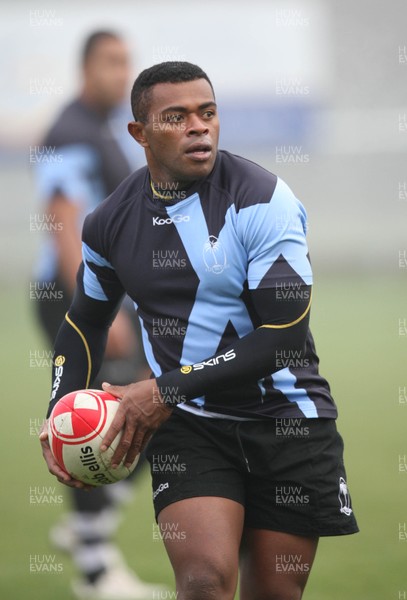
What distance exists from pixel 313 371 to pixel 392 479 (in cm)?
401

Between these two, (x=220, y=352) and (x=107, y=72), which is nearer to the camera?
(x=220, y=352)

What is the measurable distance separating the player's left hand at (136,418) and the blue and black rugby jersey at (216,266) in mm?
→ 302

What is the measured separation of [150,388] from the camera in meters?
3.90

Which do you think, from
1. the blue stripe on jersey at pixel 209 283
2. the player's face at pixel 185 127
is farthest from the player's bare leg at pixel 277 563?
the player's face at pixel 185 127

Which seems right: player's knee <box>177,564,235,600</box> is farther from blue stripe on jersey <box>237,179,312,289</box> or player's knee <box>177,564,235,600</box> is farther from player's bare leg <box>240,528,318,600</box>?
blue stripe on jersey <box>237,179,312,289</box>

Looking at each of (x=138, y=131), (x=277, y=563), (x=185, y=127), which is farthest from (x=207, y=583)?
(x=138, y=131)

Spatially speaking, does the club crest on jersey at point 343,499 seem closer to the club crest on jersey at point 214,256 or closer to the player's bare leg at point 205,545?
the player's bare leg at point 205,545

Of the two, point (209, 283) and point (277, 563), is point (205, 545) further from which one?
point (209, 283)

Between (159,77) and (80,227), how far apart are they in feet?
7.62

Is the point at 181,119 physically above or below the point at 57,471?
above

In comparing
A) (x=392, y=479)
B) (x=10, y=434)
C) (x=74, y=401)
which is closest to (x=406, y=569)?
(x=392, y=479)

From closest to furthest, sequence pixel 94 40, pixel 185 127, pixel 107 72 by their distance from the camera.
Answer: pixel 185 127
pixel 107 72
pixel 94 40

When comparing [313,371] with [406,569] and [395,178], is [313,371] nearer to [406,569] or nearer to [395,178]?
[406,569]

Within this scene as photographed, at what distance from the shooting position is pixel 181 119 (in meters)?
4.14
